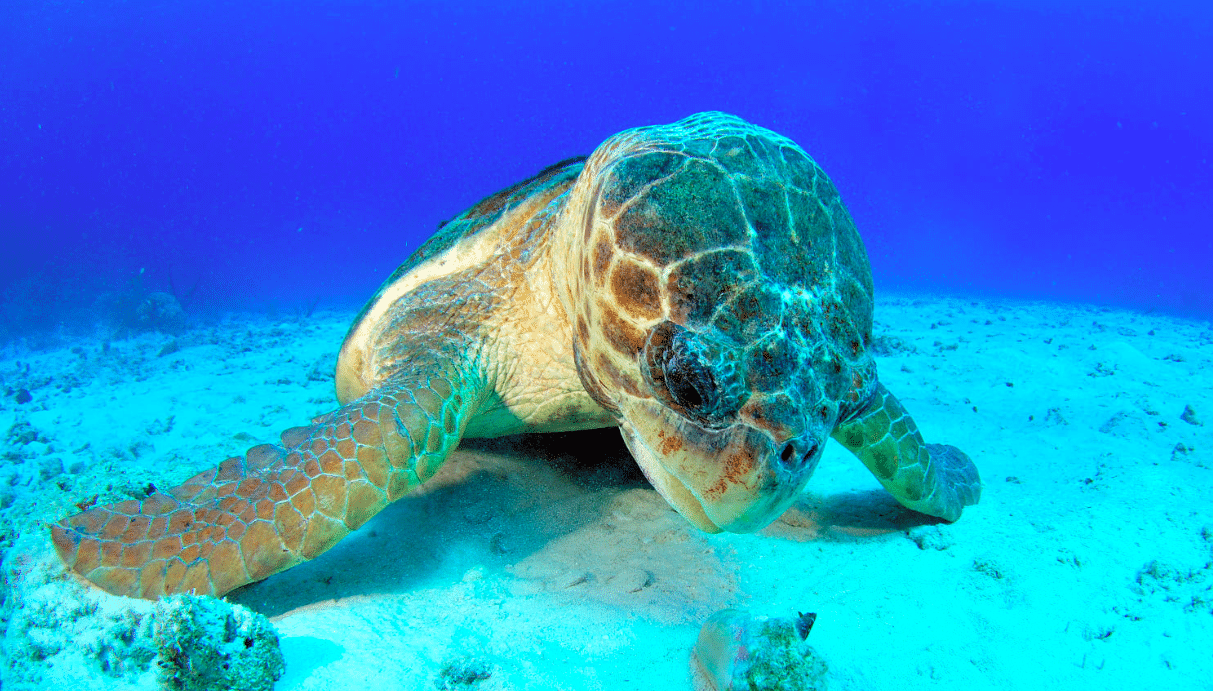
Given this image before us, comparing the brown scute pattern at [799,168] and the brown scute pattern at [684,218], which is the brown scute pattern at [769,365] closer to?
the brown scute pattern at [684,218]

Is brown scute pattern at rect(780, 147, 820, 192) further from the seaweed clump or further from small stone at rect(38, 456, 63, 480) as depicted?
small stone at rect(38, 456, 63, 480)

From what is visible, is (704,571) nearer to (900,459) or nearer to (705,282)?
(900,459)

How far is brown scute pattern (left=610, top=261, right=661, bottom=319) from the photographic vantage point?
1707 mm

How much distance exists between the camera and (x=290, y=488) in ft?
6.50

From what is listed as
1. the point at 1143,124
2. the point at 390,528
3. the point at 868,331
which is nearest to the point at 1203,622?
the point at 868,331

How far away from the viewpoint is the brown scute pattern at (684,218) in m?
1.70

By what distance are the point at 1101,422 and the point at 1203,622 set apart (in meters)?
2.71

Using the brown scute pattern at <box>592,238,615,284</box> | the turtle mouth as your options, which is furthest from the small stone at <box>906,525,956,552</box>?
the brown scute pattern at <box>592,238,615,284</box>

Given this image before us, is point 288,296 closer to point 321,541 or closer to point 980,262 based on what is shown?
point 321,541

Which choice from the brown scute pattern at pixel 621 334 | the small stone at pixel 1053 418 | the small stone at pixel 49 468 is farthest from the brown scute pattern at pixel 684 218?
the small stone at pixel 49 468

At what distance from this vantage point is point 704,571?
235 cm

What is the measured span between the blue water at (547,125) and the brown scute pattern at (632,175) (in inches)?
1007

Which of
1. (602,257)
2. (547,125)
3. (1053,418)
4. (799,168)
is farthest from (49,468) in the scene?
(547,125)

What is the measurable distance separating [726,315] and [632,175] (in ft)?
2.23
